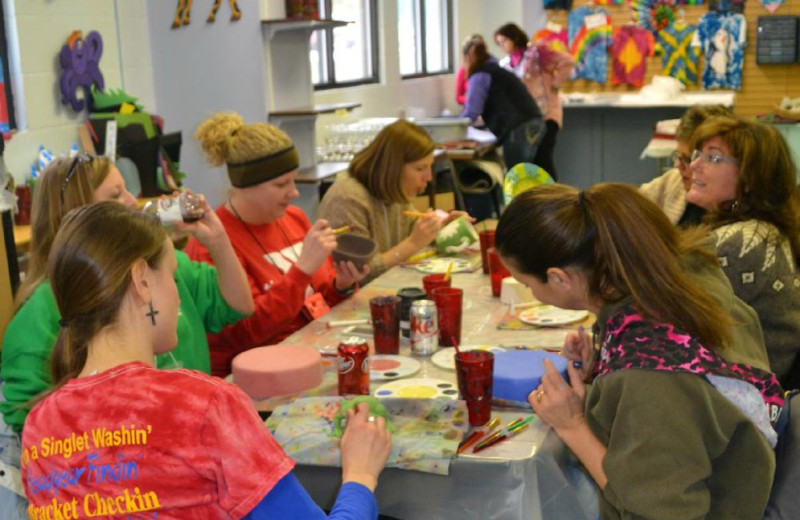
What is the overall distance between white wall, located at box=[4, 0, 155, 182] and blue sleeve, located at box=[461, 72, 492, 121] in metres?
2.92

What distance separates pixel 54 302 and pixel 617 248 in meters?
1.11

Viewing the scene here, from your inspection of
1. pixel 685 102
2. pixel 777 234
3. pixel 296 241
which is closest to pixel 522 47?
pixel 685 102

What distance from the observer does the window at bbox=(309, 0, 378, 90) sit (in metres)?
6.78

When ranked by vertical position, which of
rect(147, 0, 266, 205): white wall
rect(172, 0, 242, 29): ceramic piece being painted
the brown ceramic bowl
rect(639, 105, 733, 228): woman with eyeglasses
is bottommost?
the brown ceramic bowl

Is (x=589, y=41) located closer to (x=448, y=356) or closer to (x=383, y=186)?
(x=383, y=186)

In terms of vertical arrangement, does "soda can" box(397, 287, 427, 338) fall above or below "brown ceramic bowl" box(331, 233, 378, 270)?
below

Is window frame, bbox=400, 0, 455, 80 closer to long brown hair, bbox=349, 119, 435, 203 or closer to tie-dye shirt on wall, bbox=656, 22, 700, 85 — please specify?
tie-dye shirt on wall, bbox=656, 22, 700, 85

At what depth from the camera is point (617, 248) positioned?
4.95 feet

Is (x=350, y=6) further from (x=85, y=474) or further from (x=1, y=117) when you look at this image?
(x=85, y=474)

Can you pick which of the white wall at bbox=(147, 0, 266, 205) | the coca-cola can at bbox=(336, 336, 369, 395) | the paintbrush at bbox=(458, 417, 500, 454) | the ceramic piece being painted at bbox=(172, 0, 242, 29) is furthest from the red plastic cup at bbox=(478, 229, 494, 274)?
the ceramic piece being painted at bbox=(172, 0, 242, 29)

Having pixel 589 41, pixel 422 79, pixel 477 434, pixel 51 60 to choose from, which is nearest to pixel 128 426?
pixel 477 434

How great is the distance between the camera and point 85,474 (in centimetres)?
123

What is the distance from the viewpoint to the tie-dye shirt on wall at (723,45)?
300 inches

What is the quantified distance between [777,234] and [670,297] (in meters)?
0.95
